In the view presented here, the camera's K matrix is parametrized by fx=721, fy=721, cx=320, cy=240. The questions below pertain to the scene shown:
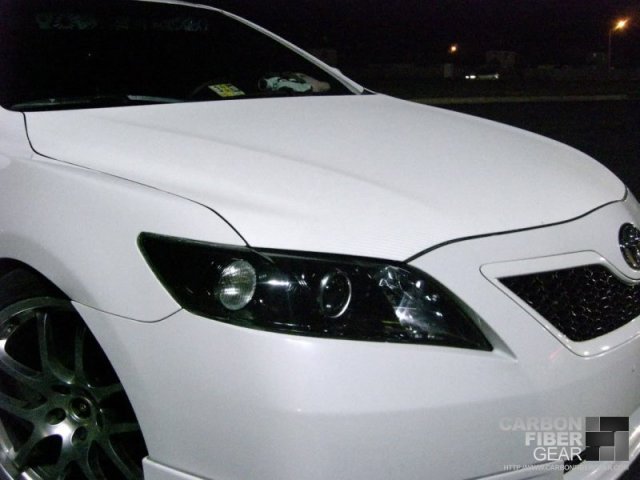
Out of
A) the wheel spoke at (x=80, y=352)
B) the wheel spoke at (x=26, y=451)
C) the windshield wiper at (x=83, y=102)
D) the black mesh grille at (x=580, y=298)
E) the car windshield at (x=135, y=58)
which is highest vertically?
the car windshield at (x=135, y=58)

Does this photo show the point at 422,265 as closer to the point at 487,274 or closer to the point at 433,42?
the point at 487,274

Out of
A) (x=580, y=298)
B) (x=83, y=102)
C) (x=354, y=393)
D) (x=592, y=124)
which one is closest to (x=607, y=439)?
(x=580, y=298)

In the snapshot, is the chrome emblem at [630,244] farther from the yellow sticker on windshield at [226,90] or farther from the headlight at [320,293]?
the yellow sticker on windshield at [226,90]

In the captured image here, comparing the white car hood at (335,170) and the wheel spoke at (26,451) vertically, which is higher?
the white car hood at (335,170)

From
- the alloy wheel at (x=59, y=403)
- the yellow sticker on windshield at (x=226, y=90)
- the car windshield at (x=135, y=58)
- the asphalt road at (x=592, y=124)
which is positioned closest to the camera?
the alloy wheel at (x=59, y=403)

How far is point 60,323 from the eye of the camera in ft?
6.41

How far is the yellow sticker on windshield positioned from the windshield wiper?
39 cm

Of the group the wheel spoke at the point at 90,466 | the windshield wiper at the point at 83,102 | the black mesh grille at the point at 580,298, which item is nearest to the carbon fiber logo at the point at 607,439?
the black mesh grille at the point at 580,298

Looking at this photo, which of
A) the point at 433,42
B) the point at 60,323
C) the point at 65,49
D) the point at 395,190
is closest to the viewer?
the point at 395,190

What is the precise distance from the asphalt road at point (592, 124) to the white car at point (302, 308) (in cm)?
469

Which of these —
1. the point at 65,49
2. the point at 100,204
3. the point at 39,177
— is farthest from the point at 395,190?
the point at 65,49

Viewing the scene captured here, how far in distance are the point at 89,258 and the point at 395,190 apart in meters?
0.76

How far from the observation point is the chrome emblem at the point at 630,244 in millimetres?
1963

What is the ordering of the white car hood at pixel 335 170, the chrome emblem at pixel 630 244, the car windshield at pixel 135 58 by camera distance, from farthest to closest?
the car windshield at pixel 135 58, the chrome emblem at pixel 630 244, the white car hood at pixel 335 170
